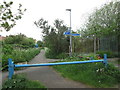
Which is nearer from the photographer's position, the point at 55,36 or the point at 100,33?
the point at 100,33

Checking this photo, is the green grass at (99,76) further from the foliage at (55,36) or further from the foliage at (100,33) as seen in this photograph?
the foliage at (55,36)

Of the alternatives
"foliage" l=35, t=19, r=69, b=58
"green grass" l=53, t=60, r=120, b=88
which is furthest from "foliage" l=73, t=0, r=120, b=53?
"green grass" l=53, t=60, r=120, b=88

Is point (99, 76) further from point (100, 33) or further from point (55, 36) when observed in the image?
point (55, 36)

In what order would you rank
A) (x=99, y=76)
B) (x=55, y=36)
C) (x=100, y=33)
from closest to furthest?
(x=99, y=76) < (x=100, y=33) < (x=55, y=36)

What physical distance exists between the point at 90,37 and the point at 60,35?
10.3 ft

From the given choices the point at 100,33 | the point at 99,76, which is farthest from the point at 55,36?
the point at 99,76

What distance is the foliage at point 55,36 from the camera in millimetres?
12250

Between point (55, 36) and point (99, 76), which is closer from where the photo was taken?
point (99, 76)

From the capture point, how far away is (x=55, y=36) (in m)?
12.1

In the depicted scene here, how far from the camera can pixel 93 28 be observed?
10297 mm

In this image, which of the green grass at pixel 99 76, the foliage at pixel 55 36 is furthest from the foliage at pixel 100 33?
the green grass at pixel 99 76

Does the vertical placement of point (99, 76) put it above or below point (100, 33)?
below

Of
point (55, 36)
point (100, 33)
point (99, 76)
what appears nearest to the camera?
point (99, 76)

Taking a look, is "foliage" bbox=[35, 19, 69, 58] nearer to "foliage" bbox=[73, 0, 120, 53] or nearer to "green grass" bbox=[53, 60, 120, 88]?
"foliage" bbox=[73, 0, 120, 53]
